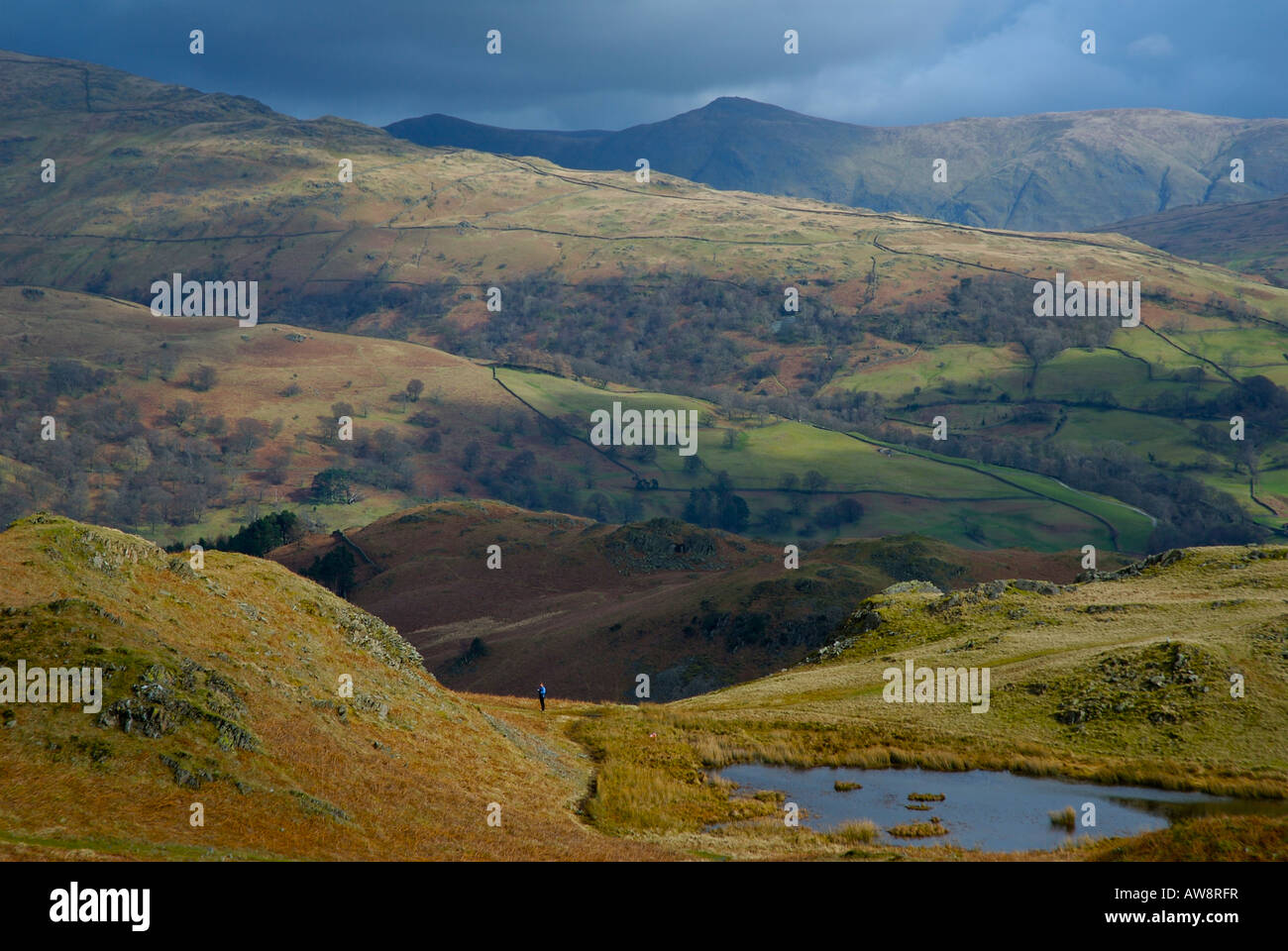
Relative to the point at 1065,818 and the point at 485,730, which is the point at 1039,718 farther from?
the point at 485,730

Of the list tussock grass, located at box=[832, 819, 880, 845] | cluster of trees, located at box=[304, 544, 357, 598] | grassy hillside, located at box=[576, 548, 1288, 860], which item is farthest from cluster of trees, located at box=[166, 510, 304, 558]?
tussock grass, located at box=[832, 819, 880, 845]

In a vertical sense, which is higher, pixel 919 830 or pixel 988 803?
pixel 988 803

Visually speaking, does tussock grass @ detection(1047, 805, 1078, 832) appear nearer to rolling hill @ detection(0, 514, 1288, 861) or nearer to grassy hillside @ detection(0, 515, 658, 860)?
rolling hill @ detection(0, 514, 1288, 861)

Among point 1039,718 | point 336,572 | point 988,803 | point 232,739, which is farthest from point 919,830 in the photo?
point 336,572

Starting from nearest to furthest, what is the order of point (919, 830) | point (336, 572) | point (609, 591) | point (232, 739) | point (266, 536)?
point (232, 739), point (919, 830), point (609, 591), point (336, 572), point (266, 536)

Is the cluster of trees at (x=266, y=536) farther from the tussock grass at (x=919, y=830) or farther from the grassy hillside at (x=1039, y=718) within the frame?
the tussock grass at (x=919, y=830)
